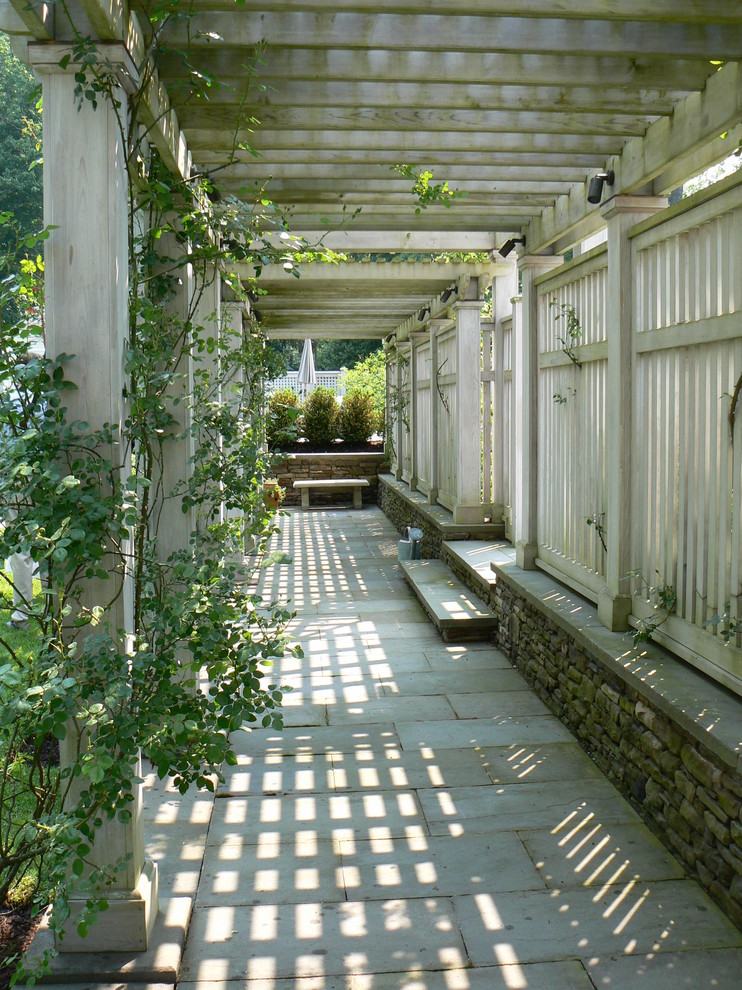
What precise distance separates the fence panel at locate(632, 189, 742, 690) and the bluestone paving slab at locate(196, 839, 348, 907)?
1693 mm

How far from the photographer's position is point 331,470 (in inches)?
739

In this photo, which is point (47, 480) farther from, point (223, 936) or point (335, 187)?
point (335, 187)

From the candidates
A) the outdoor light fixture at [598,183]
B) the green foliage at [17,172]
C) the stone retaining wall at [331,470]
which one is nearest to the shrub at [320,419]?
the stone retaining wall at [331,470]

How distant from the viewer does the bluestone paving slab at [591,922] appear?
309 cm

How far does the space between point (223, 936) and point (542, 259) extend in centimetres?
511

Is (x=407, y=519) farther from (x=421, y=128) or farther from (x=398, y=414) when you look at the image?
(x=421, y=128)

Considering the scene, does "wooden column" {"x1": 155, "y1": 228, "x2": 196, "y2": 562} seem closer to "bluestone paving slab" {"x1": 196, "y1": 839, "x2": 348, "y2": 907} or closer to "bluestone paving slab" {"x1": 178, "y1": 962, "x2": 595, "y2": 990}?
"bluestone paving slab" {"x1": 196, "y1": 839, "x2": 348, "y2": 907}

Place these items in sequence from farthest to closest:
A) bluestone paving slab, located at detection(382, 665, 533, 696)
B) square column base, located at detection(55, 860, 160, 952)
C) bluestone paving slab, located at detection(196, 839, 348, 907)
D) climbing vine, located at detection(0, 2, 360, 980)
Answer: bluestone paving slab, located at detection(382, 665, 533, 696) < bluestone paving slab, located at detection(196, 839, 348, 907) < square column base, located at detection(55, 860, 160, 952) < climbing vine, located at detection(0, 2, 360, 980)

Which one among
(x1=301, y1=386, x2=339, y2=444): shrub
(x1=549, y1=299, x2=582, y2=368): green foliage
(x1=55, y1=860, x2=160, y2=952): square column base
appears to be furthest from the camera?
(x1=301, y1=386, x2=339, y2=444): shrub

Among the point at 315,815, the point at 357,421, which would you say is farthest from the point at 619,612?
the point at 357,421

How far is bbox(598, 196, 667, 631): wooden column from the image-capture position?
485cm

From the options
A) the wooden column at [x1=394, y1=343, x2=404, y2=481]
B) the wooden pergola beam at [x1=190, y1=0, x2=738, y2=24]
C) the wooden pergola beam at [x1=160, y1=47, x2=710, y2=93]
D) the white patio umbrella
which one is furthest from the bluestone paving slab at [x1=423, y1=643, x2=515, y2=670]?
the white patio umbrella

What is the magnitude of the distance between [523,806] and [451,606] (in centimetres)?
344

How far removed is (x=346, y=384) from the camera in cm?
2152
